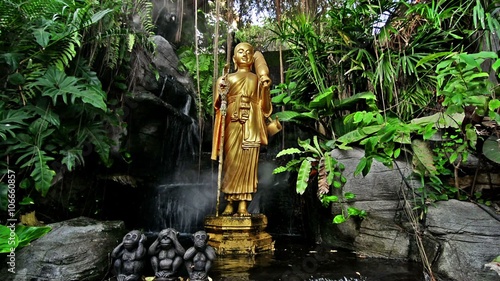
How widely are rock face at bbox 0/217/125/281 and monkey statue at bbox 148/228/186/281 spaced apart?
25.8 inches

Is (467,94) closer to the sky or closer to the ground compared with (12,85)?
closer to the ground

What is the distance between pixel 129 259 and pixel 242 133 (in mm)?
2365

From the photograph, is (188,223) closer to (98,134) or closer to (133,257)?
(98,134)

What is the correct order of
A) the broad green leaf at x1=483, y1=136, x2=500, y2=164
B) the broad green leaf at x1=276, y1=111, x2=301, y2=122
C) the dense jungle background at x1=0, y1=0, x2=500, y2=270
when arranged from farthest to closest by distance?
the broad green leaf at x1=276, y1=111, x2=301, y2=122 < the dense jungle background at x1=0, y1=0, x2=500, y2=270 < the broad green leaf at x1=483, y1=136, x2=500, y2=164

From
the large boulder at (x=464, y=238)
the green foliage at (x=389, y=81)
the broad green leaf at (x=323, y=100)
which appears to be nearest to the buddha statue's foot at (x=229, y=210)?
the green foliage at (x=389, y=81)

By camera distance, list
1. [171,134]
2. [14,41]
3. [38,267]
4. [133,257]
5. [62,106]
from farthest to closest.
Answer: [171,134] < [62,106] < [14,41] < [38,267] < [133,257]

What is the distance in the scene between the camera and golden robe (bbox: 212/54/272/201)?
4539mm

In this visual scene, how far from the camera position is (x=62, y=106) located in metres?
4.17

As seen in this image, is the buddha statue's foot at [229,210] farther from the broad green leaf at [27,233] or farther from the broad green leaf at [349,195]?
the broad green leaf at [27,233]

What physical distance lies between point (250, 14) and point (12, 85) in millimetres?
6870

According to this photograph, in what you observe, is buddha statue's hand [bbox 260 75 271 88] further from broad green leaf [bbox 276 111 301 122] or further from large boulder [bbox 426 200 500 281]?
large boulder [bbox 426 200 500 281]

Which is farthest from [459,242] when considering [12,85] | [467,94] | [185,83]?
[185,83]

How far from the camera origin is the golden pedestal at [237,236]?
4109mm

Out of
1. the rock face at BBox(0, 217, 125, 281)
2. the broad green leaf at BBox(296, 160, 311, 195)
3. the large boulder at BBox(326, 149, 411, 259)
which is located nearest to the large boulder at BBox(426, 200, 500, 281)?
the large boulder at BBox(326, 149, 411, 259)
